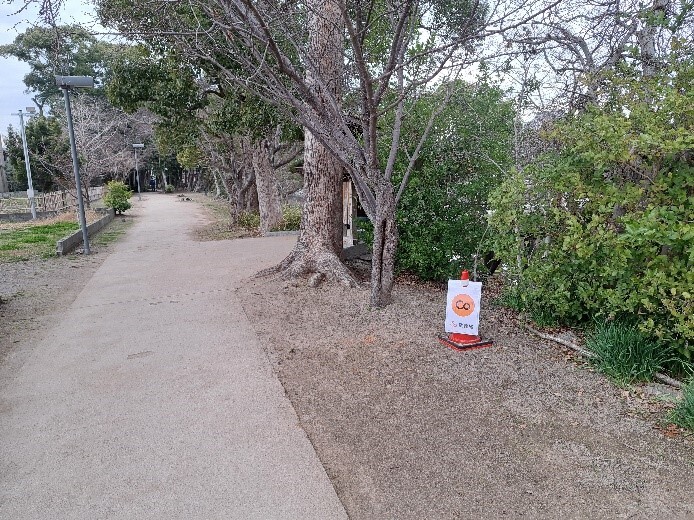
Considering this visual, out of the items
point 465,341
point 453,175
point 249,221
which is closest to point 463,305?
point 465,341

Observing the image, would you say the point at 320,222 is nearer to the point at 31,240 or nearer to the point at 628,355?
the point at 628,355

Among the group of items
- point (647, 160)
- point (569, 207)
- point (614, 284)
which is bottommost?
point (614, 284)

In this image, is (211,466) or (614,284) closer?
(211,466)

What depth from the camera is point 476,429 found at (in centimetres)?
297

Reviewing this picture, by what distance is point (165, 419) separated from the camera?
3209 mm

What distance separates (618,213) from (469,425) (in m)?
2.28

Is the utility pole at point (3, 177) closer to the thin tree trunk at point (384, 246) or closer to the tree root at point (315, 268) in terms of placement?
the tree root at point (315, 268)

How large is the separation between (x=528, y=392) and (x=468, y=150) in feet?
12.6

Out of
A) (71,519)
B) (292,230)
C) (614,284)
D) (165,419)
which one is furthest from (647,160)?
(292,230)

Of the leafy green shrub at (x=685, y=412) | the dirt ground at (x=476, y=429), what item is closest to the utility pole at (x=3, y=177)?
the dirt ground at (x=476, y=429)

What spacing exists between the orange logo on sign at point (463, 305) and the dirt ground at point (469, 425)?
0.37 m

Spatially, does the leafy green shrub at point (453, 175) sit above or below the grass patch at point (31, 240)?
above

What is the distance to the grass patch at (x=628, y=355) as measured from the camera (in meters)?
3.54

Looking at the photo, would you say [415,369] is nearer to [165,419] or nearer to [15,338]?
[165,419]
